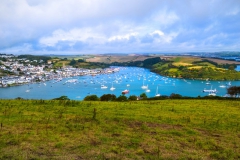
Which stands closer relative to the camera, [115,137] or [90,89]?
[115,137]

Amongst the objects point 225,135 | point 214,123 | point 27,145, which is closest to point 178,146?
point 225,135

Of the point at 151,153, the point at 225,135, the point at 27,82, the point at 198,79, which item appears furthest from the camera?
the point at 198,79

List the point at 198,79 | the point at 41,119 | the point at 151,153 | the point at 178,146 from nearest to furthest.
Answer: the point at 151,153 → the point at 178,146 → the point at 41,119 → the point at 198,79

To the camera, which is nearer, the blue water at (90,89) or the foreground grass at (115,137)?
the foreground grass at (115,137)

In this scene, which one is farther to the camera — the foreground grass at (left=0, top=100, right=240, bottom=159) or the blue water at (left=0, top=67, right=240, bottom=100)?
the blue water at (left=0, top=67, right=240, bottom=100)

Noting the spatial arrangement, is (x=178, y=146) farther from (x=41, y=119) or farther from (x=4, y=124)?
(x=4, y=124)

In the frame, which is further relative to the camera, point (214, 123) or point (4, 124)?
point (214, 123)

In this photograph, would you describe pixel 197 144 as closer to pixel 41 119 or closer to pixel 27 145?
pixel 27 145

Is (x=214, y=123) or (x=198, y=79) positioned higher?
(x=214, y=123)

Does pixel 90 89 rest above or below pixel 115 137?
below

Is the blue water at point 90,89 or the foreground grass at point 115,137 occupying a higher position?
the foreground grass at point 115,137

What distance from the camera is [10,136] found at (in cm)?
849

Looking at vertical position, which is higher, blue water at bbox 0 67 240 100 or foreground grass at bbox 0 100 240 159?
foreground grass at bbox 0 100 240 159

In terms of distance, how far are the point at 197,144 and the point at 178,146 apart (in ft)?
3.03
